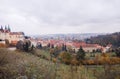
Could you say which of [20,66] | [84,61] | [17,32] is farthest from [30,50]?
[20,66]

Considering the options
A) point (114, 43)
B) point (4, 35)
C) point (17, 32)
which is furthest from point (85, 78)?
point (114, 43)

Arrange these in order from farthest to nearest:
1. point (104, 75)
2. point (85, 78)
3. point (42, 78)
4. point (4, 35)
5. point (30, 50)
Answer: point (4, 35), point (30, 50), point (104, 75), point (85, 78), point (42, 78)

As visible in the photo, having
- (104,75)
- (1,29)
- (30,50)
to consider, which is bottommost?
(104,75)

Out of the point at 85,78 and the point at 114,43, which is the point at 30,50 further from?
the point at 114,43

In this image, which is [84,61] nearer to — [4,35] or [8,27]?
[4,35]

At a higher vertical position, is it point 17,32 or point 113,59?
point 17,32

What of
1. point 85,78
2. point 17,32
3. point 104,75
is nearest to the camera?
point 85,78

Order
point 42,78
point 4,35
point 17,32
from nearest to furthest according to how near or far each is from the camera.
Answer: point 42,78 → point 4,35 → point 17,32

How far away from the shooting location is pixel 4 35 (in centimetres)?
5294

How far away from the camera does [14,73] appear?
9.79 metres

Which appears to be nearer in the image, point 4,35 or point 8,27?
point 4,35

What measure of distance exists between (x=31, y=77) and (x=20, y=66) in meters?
1.65

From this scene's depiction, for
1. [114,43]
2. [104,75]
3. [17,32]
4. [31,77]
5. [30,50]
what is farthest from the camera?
[114,43]

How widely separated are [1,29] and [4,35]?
1.61 meters
